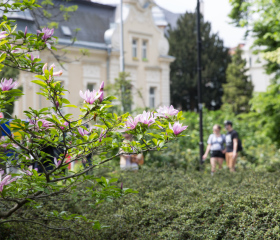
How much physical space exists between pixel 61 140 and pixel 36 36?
128 cm

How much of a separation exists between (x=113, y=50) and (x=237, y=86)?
1976 cm

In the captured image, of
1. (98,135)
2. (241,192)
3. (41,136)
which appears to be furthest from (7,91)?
(241,192)

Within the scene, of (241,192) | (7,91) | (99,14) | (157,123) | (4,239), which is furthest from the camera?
(99,14)

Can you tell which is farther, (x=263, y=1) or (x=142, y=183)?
(x=263, y=1)

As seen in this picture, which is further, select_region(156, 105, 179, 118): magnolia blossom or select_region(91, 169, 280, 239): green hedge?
select_region(91, 169, 280, 239): green hedge

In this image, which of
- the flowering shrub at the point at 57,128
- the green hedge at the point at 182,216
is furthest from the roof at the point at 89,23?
the flowering shrub at the point at 57,128

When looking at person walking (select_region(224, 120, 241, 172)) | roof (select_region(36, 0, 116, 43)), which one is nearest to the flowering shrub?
person walking (select_region(224, 120, 241, 172))

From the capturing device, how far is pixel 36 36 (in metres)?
4.46

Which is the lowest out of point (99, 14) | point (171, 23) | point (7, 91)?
point (7, 91)

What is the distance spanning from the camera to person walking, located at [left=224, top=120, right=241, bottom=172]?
37.1 feet

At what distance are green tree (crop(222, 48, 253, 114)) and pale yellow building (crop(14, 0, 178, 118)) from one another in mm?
12912

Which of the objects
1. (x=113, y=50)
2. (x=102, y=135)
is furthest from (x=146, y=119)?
(x=113, y=50)

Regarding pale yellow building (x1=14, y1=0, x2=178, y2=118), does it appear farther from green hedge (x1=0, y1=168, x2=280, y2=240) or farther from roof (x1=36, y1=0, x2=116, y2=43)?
green hedge (x1=0, y1=168, x2=280, y2=240)

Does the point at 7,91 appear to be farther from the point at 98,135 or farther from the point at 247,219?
the point at 247,219
